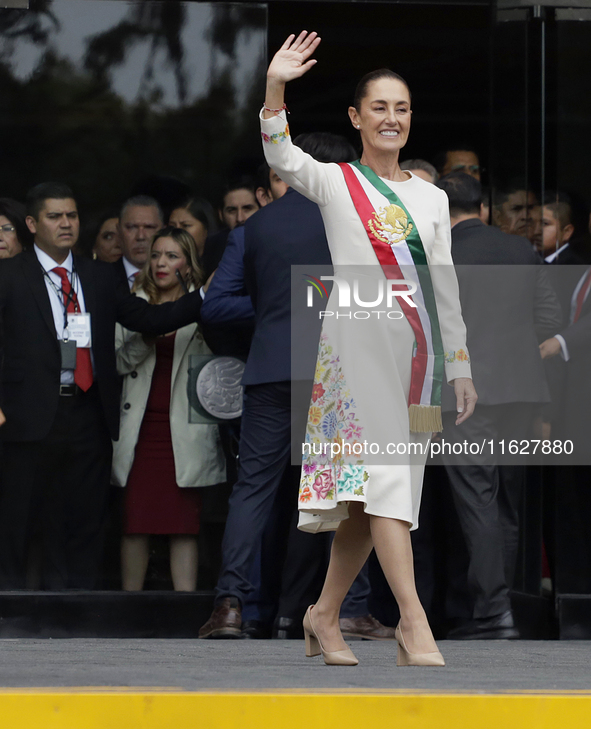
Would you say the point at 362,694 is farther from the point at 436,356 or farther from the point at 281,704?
the point at 436,356

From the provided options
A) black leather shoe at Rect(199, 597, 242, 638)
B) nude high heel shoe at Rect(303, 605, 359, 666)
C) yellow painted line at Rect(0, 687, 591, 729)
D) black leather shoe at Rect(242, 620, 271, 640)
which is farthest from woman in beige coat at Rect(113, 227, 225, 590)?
yellow painted line at Rect(0, 687, 591, 729)

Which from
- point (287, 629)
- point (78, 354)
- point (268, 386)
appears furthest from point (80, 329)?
point (287, 629)

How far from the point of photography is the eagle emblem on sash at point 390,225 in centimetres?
406

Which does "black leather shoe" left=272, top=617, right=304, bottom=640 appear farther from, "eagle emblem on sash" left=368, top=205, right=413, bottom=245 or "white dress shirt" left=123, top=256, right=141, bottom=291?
"eagle emblem on sash" left=368, top=205, right=413, bottom=245

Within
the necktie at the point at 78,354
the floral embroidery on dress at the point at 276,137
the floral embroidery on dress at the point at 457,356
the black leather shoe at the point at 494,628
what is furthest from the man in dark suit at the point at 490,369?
the floral embroidery on dress at the point at 276,137

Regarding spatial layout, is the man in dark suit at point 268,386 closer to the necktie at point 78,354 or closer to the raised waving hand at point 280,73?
the necktie at point 78,354

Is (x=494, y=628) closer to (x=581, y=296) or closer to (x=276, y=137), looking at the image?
(x=581, y=296)

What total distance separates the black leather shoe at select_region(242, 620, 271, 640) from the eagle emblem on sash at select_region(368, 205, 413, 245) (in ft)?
6.45

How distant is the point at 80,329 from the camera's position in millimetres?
5816

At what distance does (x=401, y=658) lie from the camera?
4.02 m

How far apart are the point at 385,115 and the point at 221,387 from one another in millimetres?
2040

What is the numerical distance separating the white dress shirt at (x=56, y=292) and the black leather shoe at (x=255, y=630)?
4.20 ft

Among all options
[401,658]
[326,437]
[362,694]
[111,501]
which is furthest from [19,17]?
[362,694]

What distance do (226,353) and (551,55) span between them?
6.22ft
